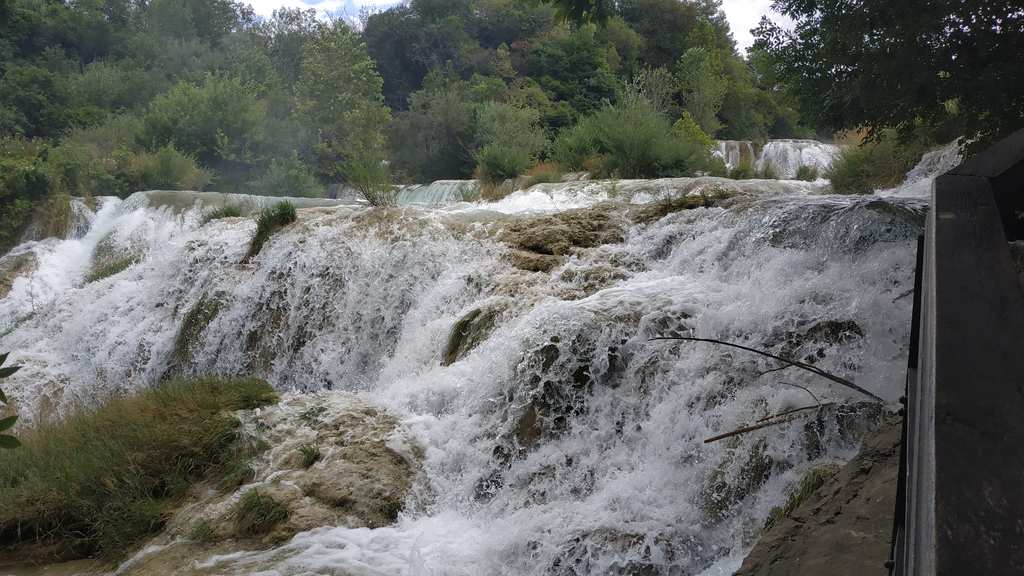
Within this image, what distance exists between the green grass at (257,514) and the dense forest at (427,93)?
13.2 feet

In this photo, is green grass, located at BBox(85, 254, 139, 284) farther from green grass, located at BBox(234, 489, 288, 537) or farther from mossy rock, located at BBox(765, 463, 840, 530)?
mossy rock, located at BBox(765, 463, 840, 530)

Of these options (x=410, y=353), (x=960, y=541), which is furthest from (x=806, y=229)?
(x=960, y=541)

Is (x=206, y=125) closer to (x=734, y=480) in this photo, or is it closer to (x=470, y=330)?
(x=470, y=330)

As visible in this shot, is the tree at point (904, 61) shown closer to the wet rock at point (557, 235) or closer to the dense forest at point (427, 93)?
the dense forest at point (427, 93)

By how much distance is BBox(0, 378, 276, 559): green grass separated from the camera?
391 cm

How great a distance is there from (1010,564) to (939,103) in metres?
4.85

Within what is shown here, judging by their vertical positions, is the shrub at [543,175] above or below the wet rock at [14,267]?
above

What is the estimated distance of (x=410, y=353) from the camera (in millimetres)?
5691

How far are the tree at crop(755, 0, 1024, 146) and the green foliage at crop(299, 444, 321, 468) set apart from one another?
4054 mm

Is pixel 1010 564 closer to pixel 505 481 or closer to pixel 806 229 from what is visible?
pixel 505 481

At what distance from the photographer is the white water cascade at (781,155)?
15.6 meters

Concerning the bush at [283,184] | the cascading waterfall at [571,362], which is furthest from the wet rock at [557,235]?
the bush at [283,184]

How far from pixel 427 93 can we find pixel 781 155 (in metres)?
11.6

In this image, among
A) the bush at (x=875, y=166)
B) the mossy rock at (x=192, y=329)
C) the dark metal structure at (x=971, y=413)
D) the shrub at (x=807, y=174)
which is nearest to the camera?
the dark metal structure at (x=971, y=413)
